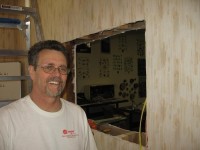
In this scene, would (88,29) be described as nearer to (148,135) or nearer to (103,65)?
(148,135)

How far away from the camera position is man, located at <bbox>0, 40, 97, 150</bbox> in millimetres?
1240

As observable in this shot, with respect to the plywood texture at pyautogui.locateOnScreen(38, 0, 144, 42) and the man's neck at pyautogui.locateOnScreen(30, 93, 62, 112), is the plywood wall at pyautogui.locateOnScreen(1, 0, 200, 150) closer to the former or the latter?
the plywood texture at pyautogui.locateOnScreen(38, 0, 144, 42)

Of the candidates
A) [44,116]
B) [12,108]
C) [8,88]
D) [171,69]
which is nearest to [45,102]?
[44,116]

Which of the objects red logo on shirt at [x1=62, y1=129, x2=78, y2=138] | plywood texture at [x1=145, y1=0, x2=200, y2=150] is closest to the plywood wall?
plywood texture at [x1=145, y1=0, x2=200, y2=150]

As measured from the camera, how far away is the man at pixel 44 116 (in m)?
1.24

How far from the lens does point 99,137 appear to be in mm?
1730

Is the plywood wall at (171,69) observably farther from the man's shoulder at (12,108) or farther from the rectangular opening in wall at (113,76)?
the rectangular opening in wall at (113,76)

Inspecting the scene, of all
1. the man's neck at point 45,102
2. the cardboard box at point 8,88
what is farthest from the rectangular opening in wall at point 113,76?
the man's neck at point 45,102

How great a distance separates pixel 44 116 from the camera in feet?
4.36

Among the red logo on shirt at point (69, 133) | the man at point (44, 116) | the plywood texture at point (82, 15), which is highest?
the plywood texture at point (82, 15)

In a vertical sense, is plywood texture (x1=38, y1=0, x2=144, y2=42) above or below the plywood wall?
above

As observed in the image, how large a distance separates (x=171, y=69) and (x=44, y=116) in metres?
0.75

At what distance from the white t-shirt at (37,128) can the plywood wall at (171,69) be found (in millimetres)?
459

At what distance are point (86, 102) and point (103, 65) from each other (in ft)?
3.38
